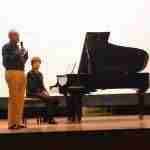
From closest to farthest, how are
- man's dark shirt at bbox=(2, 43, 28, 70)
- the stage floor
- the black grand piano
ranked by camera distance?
the stage floor → man's dark shirt at bbox=(2, 43, 28, 70) → the black grand piano

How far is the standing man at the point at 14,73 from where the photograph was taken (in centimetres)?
593

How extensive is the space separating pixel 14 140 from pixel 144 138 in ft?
4.17

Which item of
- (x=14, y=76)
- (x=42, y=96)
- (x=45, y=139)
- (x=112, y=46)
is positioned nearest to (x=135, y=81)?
(x=112, y=46)

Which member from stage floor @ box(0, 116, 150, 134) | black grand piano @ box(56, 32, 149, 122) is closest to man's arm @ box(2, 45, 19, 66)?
stage floor @ box(0, 116, 150, 134)

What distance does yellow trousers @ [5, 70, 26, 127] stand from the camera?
5957 mm

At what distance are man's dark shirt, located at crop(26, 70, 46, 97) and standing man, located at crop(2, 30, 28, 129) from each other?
4.20ft

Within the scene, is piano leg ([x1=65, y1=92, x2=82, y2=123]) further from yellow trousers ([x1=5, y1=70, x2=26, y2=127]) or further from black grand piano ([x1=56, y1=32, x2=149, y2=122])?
yellow trousers ([x1=5, y1=70, x2=26, y2=127])

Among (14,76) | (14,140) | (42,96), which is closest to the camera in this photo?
(14,140)

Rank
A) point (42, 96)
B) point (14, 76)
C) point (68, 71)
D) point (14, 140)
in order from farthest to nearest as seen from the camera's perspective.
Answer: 1. point (68, 71)
2. point (42, 96)
3. point (14, 76)
4. point (14, 140)

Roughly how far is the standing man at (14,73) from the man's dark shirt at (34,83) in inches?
50.5

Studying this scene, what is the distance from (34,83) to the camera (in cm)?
736

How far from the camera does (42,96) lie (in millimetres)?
7320

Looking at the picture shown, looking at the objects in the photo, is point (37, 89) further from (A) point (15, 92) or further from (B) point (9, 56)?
(B) point (9, 56)

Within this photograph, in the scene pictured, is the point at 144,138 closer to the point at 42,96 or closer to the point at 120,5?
the point at 42,96
